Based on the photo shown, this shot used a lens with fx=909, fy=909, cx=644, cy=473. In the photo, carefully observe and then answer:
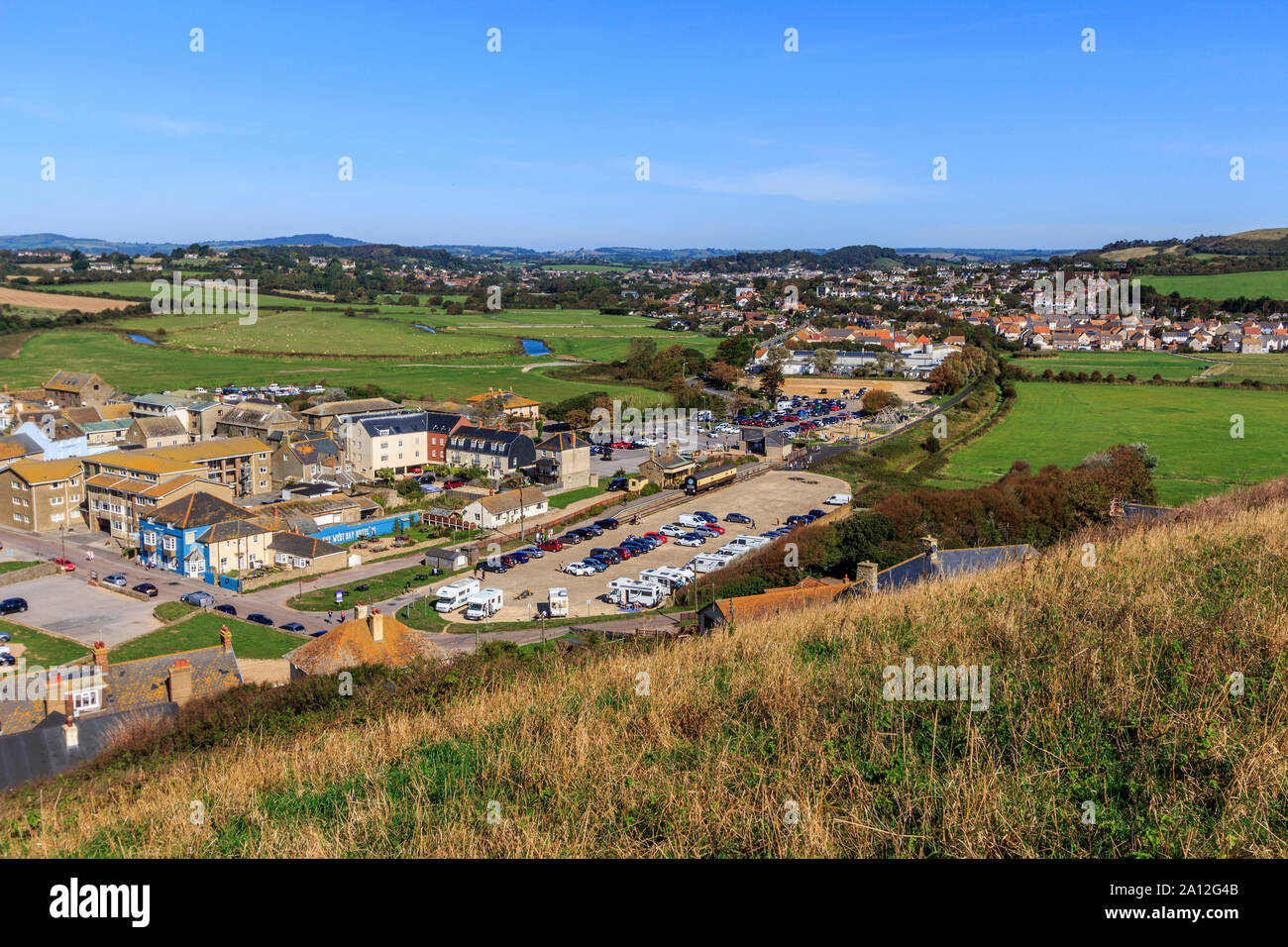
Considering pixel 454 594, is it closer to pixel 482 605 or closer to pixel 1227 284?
pixel 482 605

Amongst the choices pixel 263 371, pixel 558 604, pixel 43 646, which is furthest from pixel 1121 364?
pixel 43 646

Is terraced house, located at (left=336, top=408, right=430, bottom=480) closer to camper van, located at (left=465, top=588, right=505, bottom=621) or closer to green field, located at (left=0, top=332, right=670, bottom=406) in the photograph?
camper van, located at (left=465, top=588, right=505, bottom=621)

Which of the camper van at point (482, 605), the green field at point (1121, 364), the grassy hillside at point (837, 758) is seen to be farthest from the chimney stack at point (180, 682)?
the green field at point (1121, 364)

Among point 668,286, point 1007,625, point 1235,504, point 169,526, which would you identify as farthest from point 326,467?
point 668,286

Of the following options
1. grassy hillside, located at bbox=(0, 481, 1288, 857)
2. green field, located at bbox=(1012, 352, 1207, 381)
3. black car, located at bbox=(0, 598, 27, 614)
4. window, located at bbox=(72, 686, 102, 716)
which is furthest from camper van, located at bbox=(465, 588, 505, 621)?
green field, located at bbox=(1012, 352, 1207, 381)
